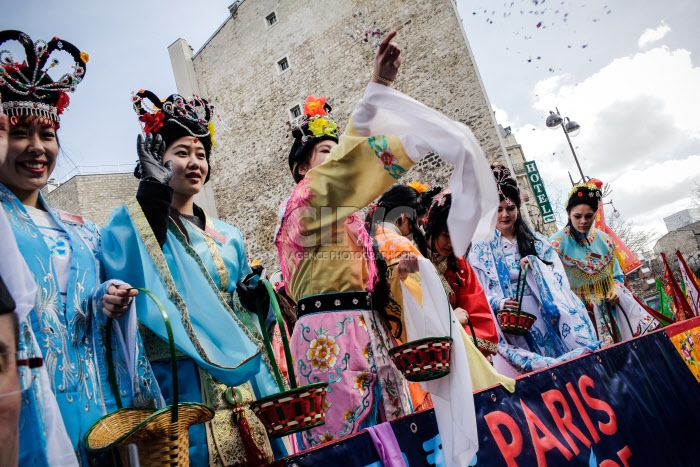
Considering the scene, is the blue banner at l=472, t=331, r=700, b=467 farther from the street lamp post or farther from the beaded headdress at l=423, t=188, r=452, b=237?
the street lamp post

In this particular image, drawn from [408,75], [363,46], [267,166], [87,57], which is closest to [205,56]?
[267,166]

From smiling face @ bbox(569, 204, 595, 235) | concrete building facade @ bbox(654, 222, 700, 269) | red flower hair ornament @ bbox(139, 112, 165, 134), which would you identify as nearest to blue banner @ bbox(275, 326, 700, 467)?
red flower hair ornament @ bbox(139, 112, 165, 134)

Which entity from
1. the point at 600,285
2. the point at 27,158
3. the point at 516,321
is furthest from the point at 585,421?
the point at 600,285

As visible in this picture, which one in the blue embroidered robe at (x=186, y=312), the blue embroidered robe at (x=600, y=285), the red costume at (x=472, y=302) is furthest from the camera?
the blue embroidered robe at (x=600, y=285)

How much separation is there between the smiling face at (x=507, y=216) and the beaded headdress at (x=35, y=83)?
10.7ft

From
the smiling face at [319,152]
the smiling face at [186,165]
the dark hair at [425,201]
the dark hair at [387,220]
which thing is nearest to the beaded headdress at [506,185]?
the dark hair at [425,201]

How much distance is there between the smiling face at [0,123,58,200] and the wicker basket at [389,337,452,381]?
1.40 m

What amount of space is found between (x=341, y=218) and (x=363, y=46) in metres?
14.5

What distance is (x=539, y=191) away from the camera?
14789 millimetres

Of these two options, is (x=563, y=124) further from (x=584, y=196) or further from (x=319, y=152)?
(x=319, y=152)

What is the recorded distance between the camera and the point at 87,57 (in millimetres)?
1989

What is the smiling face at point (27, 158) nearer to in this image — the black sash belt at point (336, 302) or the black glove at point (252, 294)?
the black glove at point (252, 294)

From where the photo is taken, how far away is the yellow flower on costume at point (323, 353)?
6.79 ft

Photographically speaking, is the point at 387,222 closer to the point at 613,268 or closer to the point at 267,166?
the point at 613,268
